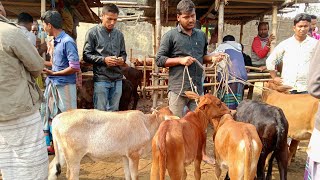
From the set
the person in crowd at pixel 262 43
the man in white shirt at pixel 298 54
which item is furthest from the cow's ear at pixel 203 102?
the person in crowd at pixel 262 43

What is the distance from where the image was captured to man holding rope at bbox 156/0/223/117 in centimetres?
416

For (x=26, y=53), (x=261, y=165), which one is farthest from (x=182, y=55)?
(x=26, y=53)

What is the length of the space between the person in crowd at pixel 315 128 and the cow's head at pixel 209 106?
1589mm

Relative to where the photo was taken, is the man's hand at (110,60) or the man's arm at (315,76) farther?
the man's hand at (110,60)

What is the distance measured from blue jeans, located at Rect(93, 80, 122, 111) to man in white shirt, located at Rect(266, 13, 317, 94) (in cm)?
266

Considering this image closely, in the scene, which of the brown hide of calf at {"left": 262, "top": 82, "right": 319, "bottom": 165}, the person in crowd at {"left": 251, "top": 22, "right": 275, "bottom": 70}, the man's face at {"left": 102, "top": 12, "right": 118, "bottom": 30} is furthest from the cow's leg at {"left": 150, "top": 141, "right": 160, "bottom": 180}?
the person in crowd at {"left": 251, "top": 22, "right": 275, "bottom": 70}

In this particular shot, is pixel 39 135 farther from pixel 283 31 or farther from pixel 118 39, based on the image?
pixel 283 31

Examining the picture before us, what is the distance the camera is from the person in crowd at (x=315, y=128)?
88.0 inches

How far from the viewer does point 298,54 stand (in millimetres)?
4926

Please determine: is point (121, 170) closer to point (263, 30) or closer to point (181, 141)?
point (181, 141)

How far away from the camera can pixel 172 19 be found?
37.1 ft

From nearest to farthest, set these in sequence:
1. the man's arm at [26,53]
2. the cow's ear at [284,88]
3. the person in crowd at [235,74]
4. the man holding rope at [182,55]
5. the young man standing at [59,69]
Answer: the man's arm at [26,53], the man holding rope at [182,55], the young man standing at [59,69], the cow's ear at [284,88], the person in crowd at [235,74]

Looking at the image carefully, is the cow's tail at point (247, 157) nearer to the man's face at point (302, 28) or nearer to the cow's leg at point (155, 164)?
the cow's leg at point (155, 164)

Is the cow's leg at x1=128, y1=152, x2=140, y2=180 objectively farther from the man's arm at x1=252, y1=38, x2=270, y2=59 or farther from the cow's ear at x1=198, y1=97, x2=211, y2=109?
the man's arm at x1=252, y1=38, x2=270, y2=59
